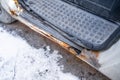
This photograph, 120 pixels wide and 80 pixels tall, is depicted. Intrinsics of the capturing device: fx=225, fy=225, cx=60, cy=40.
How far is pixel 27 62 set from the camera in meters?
2.19

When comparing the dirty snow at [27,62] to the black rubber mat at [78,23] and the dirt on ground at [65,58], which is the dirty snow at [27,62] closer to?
the dirt on ground at [65,58]

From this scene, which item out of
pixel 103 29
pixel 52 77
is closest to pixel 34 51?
Answer: pixel 52 77

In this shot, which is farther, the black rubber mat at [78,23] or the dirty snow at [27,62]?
the dirty snow at [27,62]

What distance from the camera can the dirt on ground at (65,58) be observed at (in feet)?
6.89

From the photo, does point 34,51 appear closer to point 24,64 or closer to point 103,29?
point 24,64

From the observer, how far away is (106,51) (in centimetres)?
165

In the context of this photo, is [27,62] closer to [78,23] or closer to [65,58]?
[65,58]

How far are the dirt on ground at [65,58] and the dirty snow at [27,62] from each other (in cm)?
5

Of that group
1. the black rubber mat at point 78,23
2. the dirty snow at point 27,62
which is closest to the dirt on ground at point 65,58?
the dirty snow at point 27,62

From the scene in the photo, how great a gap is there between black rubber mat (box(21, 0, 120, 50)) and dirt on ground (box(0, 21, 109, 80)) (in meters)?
0.41

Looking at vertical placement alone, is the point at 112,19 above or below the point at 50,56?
above

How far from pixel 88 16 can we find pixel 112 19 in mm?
221

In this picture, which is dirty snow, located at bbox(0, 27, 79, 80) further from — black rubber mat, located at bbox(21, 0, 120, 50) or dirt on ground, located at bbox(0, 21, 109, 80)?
black rubber mat, located at bbox(21, 0, 120, 50)

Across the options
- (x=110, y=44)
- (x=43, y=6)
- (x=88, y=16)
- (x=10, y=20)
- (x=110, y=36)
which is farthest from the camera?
(x=10, y=20)
